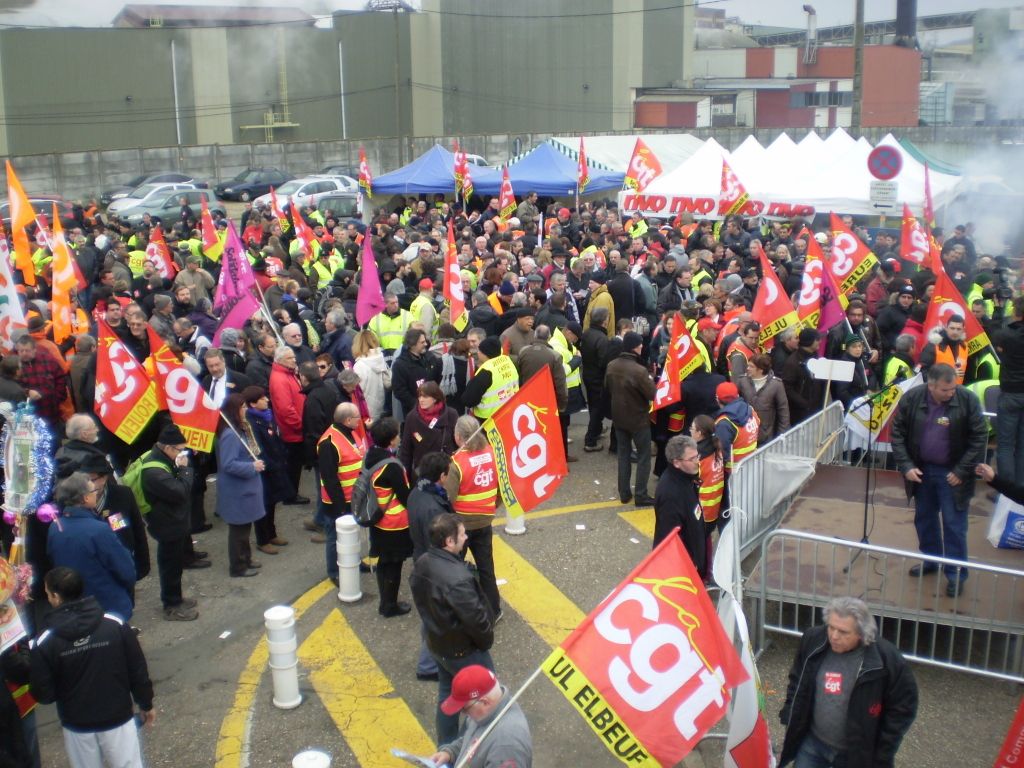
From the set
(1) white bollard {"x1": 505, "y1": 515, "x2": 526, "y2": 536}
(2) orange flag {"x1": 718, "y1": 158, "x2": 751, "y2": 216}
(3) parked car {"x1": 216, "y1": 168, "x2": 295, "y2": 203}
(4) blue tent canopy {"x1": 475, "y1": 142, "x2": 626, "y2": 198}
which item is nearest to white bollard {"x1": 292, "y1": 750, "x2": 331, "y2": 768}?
(1) white bollard {"x1": 505, "y1": 515, "x2": 526, "y2": 536}

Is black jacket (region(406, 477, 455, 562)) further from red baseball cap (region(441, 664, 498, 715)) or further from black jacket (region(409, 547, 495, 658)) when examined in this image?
red baseball cap (region(441, 664, 498, 715))

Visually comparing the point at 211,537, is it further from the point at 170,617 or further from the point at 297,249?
the point at 297,249

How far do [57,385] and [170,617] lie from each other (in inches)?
146

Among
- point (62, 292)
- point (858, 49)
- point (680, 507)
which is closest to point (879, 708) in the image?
point (680, 507)

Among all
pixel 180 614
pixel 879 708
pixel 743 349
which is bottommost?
pixel 180 614

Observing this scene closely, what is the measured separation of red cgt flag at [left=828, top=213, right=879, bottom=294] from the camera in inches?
451

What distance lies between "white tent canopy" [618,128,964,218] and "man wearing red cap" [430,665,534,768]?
1718 cm

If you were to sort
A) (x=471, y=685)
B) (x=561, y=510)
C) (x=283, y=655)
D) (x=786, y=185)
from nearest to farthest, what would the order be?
(x=471, y=685)
(x=283, y=655)
(x=561, y=510)
(x=786, y=185)

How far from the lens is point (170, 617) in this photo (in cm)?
695

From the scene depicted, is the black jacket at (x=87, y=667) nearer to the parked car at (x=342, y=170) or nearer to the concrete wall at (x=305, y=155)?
the concrete wall at (x=305, y=155)

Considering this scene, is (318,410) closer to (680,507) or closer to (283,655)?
(283,655)

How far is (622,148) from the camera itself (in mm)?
Answer: 28797

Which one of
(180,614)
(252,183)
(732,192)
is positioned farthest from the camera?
A: (252,183)

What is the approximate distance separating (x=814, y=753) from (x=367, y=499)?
130 inches
